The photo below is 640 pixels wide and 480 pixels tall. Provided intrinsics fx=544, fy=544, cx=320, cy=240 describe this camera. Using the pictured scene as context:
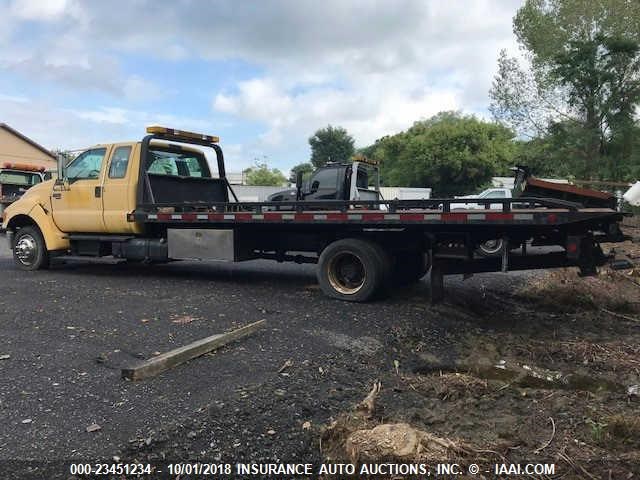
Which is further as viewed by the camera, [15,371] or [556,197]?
[556,197]

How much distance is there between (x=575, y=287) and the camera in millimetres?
8242

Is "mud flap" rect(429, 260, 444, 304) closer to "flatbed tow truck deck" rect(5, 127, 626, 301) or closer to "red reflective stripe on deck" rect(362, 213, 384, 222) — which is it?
"flatbed tow truck deck" rect(5, 127, 626, 301)

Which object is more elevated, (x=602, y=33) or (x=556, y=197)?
(x=602, y=33)

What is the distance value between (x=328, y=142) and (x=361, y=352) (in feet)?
237

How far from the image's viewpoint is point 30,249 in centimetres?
966

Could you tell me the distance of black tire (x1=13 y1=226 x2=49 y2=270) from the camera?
9.58 m

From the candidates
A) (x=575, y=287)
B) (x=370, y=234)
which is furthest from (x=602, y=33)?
(x=370, y=234)

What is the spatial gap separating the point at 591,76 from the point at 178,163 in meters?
21.5

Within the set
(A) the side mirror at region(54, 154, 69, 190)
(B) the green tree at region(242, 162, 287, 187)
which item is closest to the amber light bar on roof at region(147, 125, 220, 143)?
(A) the side mirror at region(54, 154, 69, 190)

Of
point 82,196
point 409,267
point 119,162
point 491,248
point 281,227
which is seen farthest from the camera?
point 82,196

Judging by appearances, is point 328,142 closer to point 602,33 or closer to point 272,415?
point 602,33

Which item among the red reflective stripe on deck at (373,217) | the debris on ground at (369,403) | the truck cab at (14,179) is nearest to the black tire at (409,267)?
the red reflective stripe on deck at (373,217)

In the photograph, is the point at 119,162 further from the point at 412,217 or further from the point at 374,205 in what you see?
the point at 412,217

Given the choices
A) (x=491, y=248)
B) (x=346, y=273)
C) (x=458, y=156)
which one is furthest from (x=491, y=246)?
(x=458, y=156)
